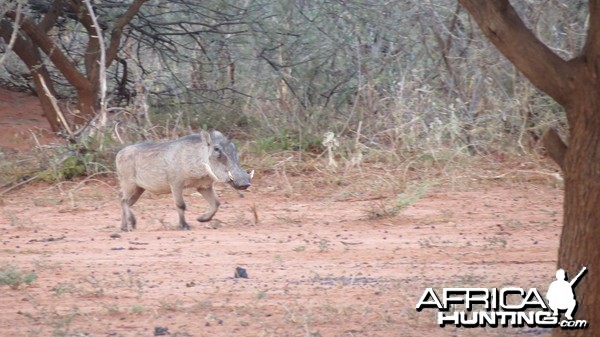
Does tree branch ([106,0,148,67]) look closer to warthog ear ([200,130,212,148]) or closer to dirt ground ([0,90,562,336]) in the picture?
dirt ground ([0,90,562,336])

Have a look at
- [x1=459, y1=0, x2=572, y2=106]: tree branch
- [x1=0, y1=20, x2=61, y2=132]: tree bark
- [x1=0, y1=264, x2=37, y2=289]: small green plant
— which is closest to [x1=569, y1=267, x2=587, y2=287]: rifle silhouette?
[x1=459, y1=0, x2=572, y2=106]: tree branch

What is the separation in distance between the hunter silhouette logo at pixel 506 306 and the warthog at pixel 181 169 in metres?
3.56

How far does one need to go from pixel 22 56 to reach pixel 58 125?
100 cm

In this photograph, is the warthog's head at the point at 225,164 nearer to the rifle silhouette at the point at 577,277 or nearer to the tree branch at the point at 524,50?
the tree branch at the point at 524,50

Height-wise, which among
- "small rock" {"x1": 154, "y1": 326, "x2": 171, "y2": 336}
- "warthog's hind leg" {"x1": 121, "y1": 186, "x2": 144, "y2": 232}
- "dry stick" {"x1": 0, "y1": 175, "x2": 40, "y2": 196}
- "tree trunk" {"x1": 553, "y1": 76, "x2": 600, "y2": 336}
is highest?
"tree trunk" {"x1": 553, "y1": 76, "x2": 600, "y2": 336}

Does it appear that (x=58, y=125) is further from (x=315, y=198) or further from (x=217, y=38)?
(x=315, y=198)

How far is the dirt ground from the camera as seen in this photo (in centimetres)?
545

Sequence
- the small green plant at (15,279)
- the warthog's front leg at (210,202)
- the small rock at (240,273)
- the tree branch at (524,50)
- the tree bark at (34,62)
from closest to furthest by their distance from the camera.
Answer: the tree branch at (524,50), the small green plant at (15,279), the small rock at (240,273), the warthog's front leg at (210,202), the tree bark at (34,62)

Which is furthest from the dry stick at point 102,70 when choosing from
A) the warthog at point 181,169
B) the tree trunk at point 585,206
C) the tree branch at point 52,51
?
the tree trunk at point 585,206

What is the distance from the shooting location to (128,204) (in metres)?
9.40

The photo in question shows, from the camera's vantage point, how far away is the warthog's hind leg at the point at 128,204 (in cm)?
916

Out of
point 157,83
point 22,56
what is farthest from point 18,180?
point 157,83

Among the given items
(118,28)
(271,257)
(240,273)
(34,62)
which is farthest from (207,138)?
(34,62)

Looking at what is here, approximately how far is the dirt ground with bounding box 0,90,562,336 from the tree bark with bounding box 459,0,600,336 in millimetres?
989
